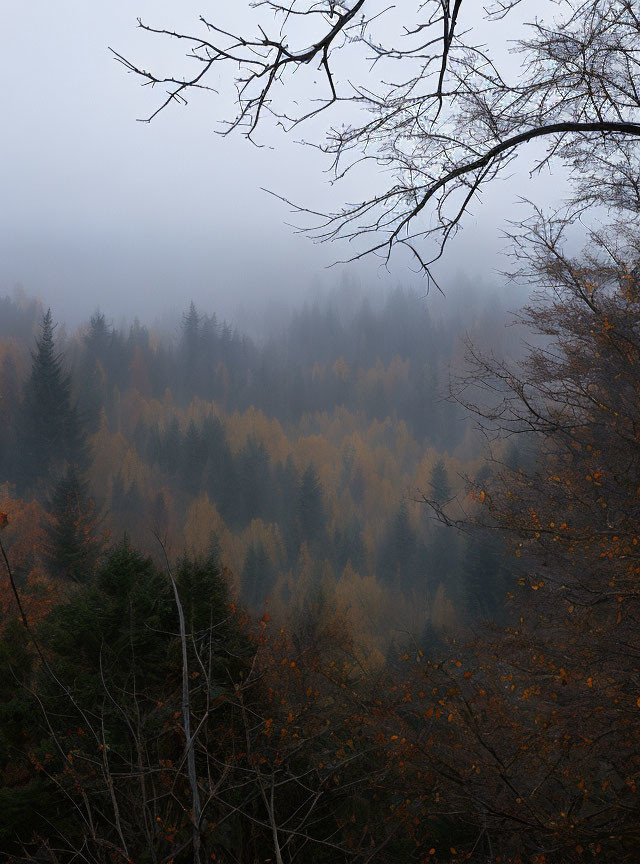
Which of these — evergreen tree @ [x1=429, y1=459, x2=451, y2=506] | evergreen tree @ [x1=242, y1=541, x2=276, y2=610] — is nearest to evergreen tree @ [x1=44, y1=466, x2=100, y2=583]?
evergreen tree @ [x1=242, y1=541, x2=276, y2=610]

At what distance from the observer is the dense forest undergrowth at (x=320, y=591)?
195 inches

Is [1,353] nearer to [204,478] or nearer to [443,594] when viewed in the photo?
[204,478]

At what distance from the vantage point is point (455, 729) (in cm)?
945

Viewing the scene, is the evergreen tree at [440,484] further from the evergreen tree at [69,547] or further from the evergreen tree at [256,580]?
the evergreen tree at [69,547]

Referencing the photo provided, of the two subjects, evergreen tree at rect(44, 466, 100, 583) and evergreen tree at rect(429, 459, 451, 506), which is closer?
evergreen tree at rect(44, 466, 100, 583)

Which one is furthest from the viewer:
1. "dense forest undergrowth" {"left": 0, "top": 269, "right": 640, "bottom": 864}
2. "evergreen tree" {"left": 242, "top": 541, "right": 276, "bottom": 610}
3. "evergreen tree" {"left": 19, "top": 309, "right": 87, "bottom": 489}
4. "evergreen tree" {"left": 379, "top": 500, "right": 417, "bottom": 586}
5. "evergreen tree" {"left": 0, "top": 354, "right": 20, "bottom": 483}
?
"evergreen tree" {"left": 379, "top": 500, "right": 417, "bottom": 586}

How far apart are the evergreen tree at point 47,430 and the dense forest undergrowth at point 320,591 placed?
0.19 metres

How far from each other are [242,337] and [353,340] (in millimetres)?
19665

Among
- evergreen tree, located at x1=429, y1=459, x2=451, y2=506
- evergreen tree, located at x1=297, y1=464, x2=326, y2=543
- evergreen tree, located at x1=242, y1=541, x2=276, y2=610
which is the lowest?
evergreen tree, located at x1=242, y1=541, x2=276, y2=610

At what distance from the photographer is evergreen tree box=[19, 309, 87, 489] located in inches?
1885

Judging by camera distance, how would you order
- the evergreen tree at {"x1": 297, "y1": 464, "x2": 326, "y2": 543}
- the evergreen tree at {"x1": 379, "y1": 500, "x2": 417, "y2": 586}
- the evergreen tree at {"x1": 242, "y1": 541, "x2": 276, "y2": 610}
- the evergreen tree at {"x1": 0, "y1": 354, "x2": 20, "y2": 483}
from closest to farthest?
the evergreen tree at {"x1": 242, "y1": 541, "x2": 276, "y2": 610} < the evergreen tree at {"x1": 0, "y1": 354, "x2": 20, "y2": 483} < the evergreen tree at {"x1": 379, "y1": 500, "x2": 417, "y2": 586} < the evergreen tree at {"x1": 297, "y1": 464, "x2": 326, "y2": 543}

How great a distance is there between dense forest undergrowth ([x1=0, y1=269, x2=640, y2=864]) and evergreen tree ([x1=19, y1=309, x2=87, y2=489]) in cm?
19

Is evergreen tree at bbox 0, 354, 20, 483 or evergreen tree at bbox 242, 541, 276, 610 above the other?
evergreen tree at bbox 0, 354, 20, 483

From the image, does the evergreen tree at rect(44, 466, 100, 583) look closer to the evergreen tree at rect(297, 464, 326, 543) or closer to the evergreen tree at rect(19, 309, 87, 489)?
the evergreen tree at rect(19, 309, 87, 489)
